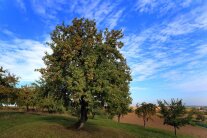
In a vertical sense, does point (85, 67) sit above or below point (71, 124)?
above

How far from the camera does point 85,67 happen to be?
34.7m

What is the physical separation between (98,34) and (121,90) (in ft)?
28.6

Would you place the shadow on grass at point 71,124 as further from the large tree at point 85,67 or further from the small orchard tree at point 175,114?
the small orchard tree at point 175,114

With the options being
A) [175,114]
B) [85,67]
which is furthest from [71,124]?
[175,114]

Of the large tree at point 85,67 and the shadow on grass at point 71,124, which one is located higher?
the large tree at point 85,67

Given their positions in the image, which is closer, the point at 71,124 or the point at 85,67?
the point at 85,67

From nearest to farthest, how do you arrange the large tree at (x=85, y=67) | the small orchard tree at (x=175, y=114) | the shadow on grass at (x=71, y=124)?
the large tree at (x=85, y=67)
the shadow on grass at (x=71, y=124)
the small orchard tree at (x=175, y=114)

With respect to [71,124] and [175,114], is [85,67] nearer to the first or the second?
[71,124]

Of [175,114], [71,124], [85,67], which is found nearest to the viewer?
[85,67]

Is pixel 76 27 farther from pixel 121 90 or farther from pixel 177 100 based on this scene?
pixel 177 100

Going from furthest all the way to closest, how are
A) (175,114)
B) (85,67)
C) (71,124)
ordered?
(175,114)
(71,124)
(85,67)

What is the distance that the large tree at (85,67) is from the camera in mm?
34000

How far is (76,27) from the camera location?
38188 millimetres

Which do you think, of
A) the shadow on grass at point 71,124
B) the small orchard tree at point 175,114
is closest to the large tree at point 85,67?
the shadow on grass at point 71,124
